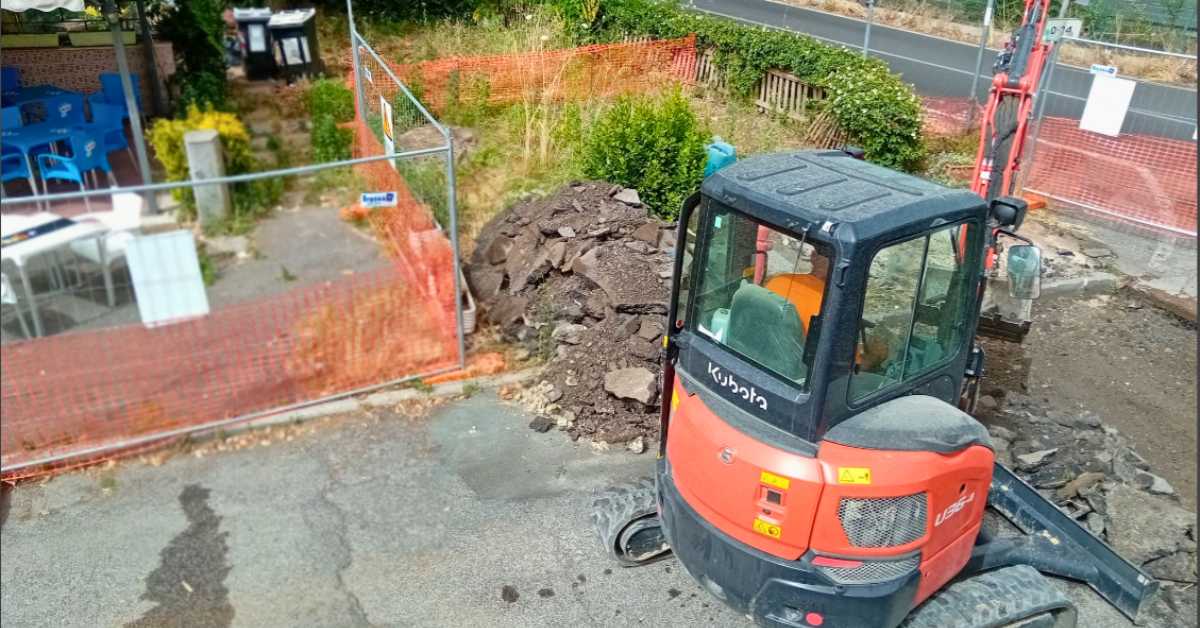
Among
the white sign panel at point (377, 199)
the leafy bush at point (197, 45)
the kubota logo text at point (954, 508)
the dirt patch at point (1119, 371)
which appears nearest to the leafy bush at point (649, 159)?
the white sign panel at point (377, 199)

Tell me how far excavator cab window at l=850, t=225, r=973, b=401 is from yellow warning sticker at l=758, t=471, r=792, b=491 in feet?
1.81

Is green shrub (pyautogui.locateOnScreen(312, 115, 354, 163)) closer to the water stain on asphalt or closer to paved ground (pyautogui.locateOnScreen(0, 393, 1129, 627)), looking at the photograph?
paved ground (pyautogui.locateOnScreen(0, 393, 1129, 627))

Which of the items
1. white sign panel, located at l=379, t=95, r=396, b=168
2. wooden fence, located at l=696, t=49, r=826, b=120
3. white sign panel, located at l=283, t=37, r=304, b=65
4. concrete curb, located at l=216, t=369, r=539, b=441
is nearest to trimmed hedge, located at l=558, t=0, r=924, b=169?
wooden fence, located at l=696, t=49, r=826, b=120

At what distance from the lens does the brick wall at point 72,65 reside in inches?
490

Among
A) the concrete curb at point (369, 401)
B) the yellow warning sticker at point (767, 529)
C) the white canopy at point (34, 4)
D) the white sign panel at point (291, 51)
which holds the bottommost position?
the concrete curb at point (369, 401)

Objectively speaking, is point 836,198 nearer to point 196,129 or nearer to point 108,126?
point 196,129

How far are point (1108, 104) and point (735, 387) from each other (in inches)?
378

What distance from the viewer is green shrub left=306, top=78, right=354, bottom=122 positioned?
13.3 meters

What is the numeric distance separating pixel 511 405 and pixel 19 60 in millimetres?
10370

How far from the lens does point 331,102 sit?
43.9 feet

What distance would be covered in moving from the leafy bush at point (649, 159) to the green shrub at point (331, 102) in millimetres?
5337

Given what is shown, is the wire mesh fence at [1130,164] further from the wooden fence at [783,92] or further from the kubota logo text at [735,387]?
the kubota logo text at [735,387]

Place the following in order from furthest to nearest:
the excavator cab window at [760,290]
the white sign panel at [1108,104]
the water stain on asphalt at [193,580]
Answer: the white sign panel at [1108,104] < the water stain on asphalt at [193,580] < the excavator cab window at [760,290]

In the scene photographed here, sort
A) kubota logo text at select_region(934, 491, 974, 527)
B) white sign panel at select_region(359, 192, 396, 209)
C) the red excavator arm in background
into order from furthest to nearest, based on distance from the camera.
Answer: white sign panel at select_region(359, 192, 396, 209) < the red excavator arm in background < kubota logo text at select_region(934, 491, 974, 527)
